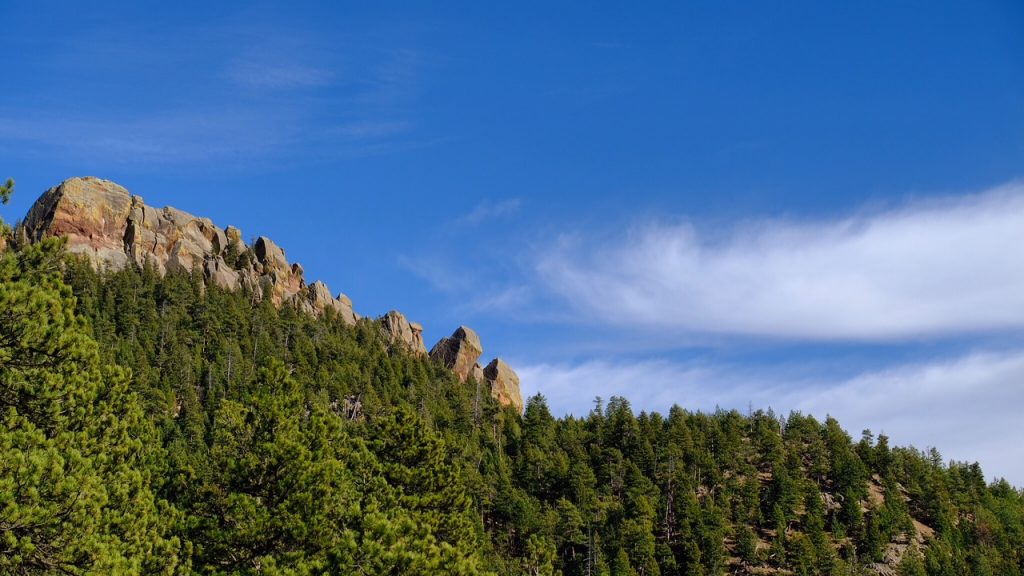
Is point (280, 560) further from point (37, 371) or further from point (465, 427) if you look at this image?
point (465, 427)

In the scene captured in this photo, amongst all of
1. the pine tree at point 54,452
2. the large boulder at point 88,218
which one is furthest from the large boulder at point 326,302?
the pine tree at point 54,452

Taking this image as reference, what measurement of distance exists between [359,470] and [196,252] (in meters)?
145

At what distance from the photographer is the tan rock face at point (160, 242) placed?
145 m

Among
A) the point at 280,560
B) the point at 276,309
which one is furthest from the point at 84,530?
the point at 276,309

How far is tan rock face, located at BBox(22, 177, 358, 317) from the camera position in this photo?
145 meters

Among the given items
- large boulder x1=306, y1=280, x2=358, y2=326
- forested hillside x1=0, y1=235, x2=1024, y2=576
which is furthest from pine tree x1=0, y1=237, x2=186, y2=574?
large boulder x1=306, y1=280, x2=358, y2=326

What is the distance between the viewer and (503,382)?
169500 millimetres

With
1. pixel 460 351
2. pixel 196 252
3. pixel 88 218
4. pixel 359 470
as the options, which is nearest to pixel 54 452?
pixel 359 470

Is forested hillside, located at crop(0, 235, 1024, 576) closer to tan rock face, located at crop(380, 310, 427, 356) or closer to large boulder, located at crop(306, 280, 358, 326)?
large boulder, located at crop(306, 280, 358, 326)

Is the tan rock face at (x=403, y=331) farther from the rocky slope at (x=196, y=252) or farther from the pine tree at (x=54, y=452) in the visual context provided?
the pine tree at (x=54, y=452)

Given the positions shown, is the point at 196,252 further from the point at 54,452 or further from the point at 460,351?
the point at 54,452

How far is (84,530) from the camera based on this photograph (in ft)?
58.4

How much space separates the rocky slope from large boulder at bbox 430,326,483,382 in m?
0.23

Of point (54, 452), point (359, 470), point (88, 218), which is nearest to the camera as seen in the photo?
point (54, 452)
